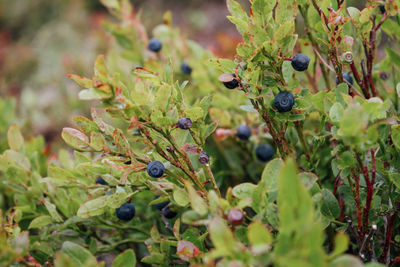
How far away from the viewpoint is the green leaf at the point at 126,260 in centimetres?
74

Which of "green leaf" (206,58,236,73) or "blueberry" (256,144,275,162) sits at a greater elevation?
"green leaf" (206,58,236,73)

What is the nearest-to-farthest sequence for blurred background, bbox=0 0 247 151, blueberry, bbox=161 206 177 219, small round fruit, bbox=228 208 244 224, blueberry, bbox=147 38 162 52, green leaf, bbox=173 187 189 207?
small round fruit, bbox=228 208 244 224, green leaf, bbox=173 187 189 207, blueberry, bbox=161 206 177 219, blueberry, bbox=147 38 162 52, blurred background, bbox=0 0 247 151

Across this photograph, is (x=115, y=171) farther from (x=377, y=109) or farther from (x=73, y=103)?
(x=73, y=103)

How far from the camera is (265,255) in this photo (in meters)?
0.60

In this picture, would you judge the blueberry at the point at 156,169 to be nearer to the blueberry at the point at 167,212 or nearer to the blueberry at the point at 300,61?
the blueberry at the point at 167,212

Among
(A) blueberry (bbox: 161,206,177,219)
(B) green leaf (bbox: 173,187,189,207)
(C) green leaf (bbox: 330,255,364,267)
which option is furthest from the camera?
(A) blueberry (bbox: 161,206,177,219)

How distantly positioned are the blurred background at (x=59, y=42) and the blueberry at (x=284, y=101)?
5.50ft

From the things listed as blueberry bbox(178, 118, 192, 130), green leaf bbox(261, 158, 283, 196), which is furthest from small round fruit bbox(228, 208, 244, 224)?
blueberry bbox(178, 118, 192, 130)

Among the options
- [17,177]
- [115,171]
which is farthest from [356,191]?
[17,177]

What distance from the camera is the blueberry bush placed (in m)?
0.62

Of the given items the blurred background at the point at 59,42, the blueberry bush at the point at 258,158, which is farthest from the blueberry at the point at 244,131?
the blurred background at the point at 59,42

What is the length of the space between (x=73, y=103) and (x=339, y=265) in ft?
8.44

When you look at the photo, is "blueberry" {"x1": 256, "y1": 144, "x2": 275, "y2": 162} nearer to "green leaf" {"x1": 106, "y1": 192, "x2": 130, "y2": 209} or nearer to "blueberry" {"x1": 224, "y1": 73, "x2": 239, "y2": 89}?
"blueberry" {"x1": 224, "y1": 73, "x2": 239, "y2": 89}

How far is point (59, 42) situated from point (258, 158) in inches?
159
